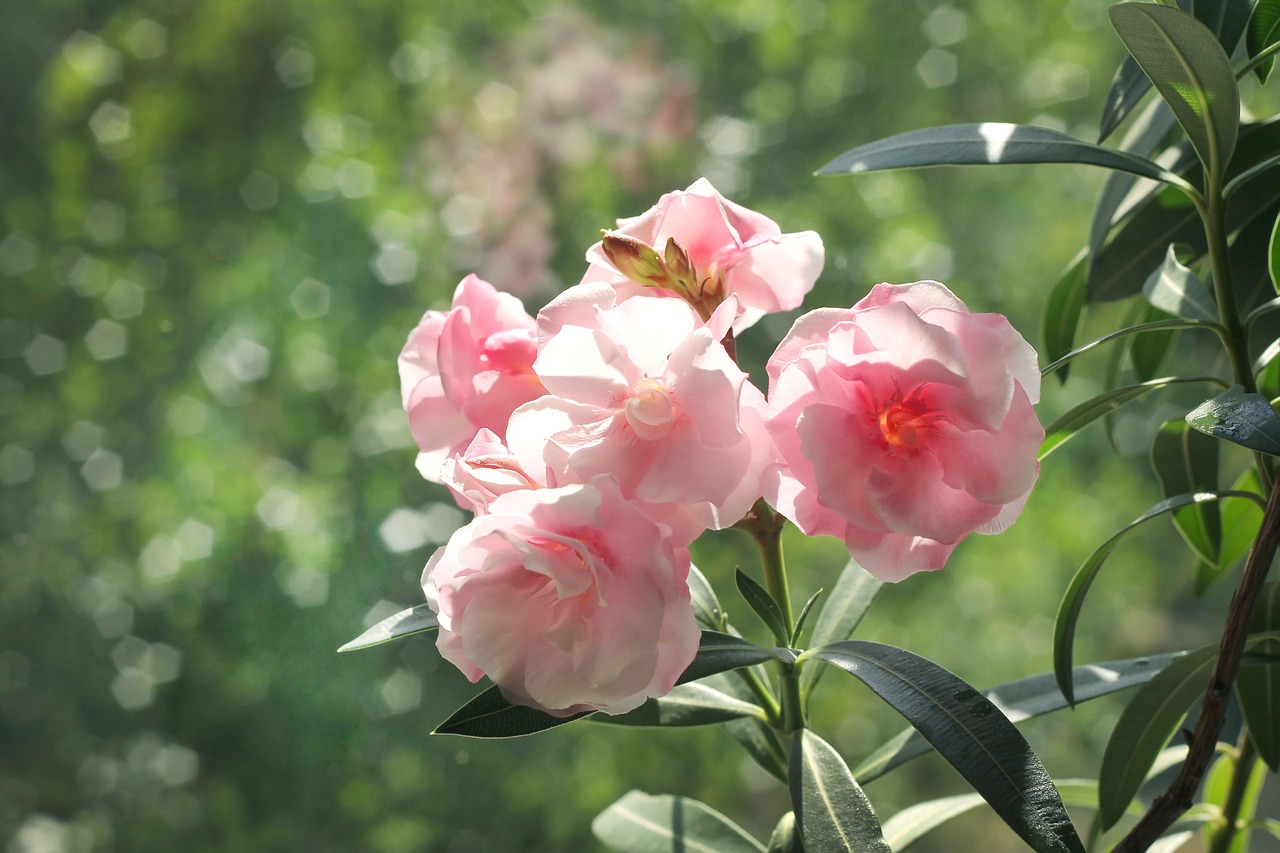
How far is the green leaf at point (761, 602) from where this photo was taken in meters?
0.41

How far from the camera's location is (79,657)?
5.25 feet

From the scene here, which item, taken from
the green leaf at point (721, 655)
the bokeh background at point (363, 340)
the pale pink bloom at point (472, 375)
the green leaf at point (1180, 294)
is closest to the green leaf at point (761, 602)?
the green leaf at point (721, 655)

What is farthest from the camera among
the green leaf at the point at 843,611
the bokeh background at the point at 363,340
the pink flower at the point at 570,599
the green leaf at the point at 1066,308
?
the bokeh background at the point at 363,340

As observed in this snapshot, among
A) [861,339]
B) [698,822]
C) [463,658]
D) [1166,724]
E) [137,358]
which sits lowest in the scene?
[137,358]

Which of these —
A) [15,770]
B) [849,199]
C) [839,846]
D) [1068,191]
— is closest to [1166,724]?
[839,846]

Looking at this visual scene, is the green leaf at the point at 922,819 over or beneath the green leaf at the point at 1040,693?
beneath

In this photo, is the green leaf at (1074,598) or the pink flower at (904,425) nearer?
the pink flower at (904,425)

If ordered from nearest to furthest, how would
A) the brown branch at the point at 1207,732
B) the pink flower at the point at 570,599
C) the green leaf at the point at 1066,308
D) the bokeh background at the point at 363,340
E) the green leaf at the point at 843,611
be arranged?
the pink flower at the point at 570,599 → the brown branch at the point at 1207,732 → the green leaf at the point at 843,611 → the green leaf at the point at 1066,308 → the bokeh background at the point at 363,340

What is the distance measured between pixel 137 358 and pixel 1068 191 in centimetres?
153

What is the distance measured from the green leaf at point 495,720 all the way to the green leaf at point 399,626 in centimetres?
4

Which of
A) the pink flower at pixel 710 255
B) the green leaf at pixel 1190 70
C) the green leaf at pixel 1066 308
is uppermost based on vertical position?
the green leaf at pixel 1190 70

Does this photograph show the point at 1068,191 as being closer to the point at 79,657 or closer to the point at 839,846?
the point at 839,846

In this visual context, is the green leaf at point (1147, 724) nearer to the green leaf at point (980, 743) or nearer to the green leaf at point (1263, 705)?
the green leaf at point (1263, 705)

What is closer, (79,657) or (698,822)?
(698,822)
